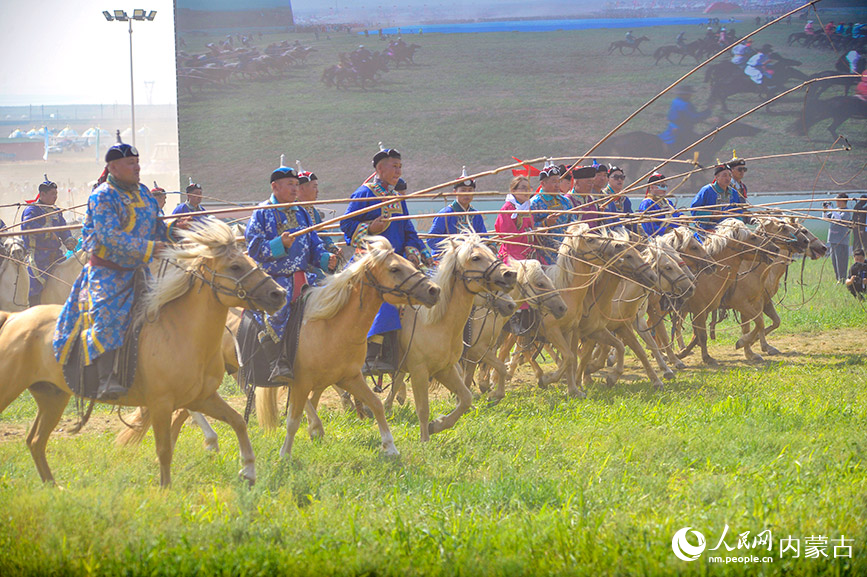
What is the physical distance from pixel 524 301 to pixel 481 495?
396 cm

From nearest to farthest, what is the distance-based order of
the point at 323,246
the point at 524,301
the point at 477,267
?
the point at 477,267 < the point at 323,246 < the point at 524,301

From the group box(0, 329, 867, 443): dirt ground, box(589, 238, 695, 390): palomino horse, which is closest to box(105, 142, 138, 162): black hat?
box(0, 329, 867, 443): dirt ground

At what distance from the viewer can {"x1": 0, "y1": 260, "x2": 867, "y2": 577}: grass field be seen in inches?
171

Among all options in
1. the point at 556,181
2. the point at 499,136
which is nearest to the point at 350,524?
the point at 556,181

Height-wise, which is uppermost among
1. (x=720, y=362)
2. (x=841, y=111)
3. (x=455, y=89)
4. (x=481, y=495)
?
(x=455, y=89)

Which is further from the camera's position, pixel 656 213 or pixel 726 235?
pixel 726 235

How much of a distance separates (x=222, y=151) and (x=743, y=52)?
64.3ft

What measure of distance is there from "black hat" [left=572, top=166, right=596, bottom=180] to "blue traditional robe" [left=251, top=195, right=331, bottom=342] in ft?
15.1

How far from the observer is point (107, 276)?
595 centimetres

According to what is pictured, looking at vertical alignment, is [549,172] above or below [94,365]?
above

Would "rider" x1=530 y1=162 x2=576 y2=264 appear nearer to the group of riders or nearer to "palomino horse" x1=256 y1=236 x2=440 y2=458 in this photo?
the group of riders

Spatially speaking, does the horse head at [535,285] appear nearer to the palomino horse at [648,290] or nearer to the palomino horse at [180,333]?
the palomino horse at [648,290]

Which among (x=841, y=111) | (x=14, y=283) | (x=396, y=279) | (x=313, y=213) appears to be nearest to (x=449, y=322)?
(x=396, y=279)

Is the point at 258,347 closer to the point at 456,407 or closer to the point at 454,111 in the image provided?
the point at 456,407
